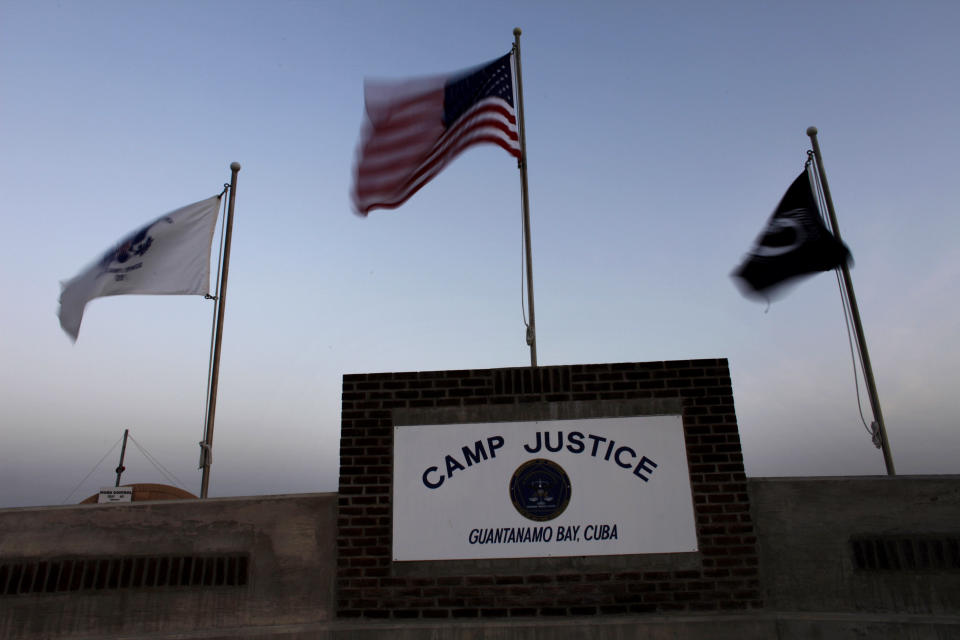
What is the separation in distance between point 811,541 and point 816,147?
17.9 feet

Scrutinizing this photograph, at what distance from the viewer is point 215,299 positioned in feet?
29.5

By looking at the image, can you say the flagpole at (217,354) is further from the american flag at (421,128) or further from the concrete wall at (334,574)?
the american flag at (421,128)

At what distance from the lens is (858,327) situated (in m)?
8.26

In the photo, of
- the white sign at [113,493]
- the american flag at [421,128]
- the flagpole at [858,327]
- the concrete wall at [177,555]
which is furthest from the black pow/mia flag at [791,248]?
the white sign at [113,493]

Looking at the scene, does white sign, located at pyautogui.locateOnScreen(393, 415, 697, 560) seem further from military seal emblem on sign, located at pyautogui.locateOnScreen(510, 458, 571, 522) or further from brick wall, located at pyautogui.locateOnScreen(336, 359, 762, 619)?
brick wall, located at pyautogui.locateOnScreen(336, 359, 762, 619)

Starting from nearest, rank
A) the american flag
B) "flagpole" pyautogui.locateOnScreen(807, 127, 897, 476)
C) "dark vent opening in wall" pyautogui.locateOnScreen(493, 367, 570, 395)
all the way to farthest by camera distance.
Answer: "dark vent opening in wall" pyautogui.locateOnScreen(493, 367, 570, 395), "flagpole" pyautogui.locateOnScreen(807, 127, 897, 476), the american flag

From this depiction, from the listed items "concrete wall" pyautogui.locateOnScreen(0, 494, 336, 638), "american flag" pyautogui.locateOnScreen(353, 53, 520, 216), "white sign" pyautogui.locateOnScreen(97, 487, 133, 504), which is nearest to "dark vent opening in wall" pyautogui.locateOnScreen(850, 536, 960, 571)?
"concrete wall" pyautogui.locateOnScreen(0, 494, 336, 638)

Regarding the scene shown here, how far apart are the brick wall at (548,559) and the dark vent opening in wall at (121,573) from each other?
123cm

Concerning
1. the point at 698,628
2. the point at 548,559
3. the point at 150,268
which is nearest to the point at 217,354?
the point at 150,268

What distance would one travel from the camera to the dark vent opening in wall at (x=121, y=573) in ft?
21.8

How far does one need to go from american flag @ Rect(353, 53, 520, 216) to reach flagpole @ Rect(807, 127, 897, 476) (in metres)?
4.22

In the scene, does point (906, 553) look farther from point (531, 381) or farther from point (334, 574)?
point (334, 574)

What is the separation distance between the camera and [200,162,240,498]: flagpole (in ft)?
26.5

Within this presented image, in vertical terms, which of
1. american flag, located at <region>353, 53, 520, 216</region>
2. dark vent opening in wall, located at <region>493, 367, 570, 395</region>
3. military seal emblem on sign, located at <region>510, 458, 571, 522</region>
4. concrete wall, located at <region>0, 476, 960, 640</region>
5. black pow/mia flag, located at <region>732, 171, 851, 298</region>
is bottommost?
concrete wall, located at <region>0, 476, 960, 640</region>
